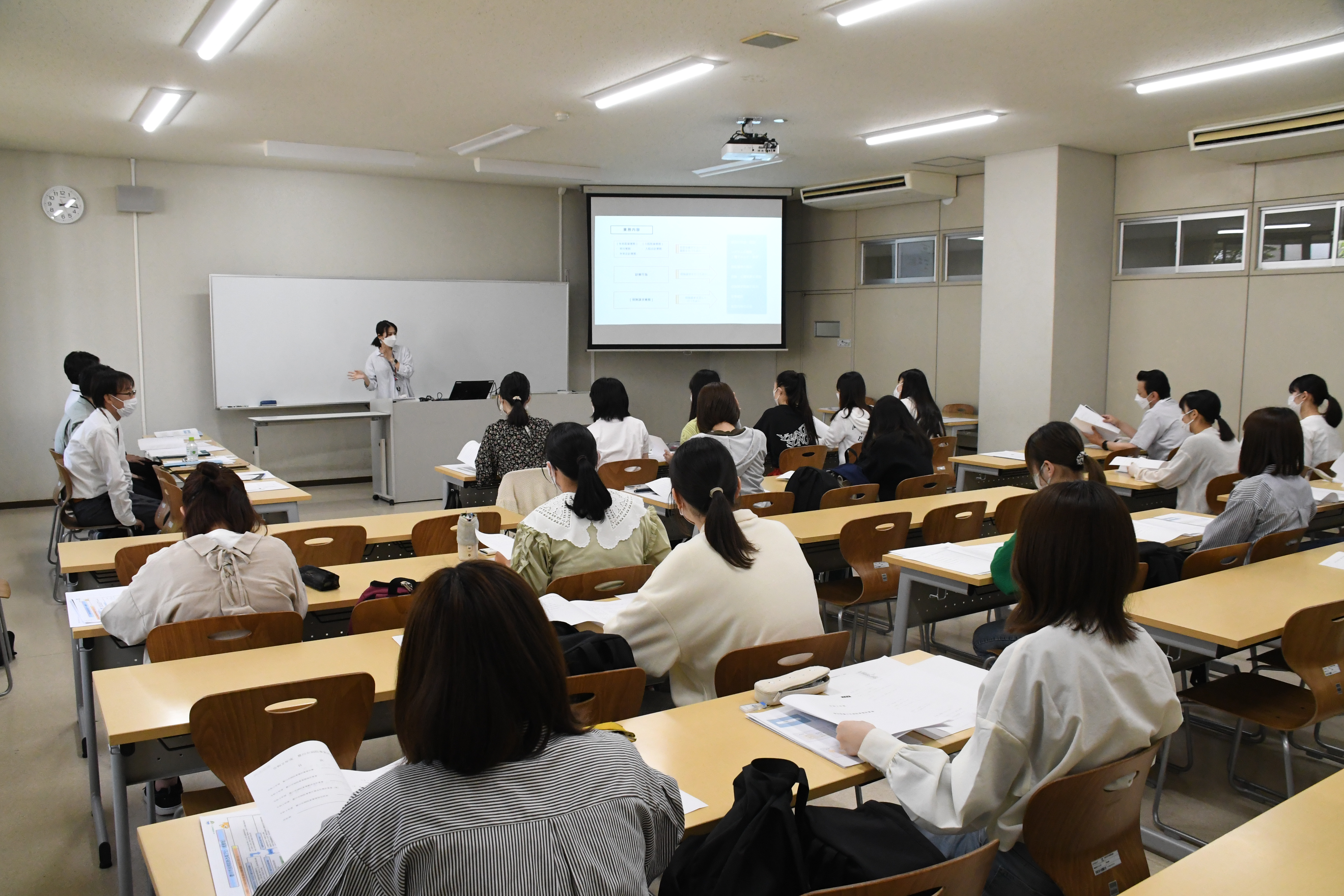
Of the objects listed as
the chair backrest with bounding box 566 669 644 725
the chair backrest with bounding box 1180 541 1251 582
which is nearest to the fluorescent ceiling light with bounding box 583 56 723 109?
the chair backrest with bounding box 1180 541 1251 582

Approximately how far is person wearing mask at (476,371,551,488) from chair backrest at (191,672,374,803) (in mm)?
2962

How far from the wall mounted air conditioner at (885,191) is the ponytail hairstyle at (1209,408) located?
14.8 feet

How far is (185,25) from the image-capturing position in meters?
4.85

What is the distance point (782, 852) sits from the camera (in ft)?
4.66

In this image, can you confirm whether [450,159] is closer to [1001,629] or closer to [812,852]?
[1001,629]

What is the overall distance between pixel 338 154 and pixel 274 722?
7.31 meters

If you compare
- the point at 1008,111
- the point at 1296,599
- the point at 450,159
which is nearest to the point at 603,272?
the point at 450,159

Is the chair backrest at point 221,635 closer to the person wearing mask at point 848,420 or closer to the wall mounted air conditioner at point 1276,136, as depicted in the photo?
the person wearing mask at point 848,420

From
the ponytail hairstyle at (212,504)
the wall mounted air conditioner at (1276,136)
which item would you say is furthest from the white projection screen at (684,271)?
the ponytail hairstyle at (212,504)

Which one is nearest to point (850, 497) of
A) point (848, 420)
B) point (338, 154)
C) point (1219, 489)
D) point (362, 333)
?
point (1219, 489)

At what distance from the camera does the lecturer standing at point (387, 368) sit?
913 centimetres

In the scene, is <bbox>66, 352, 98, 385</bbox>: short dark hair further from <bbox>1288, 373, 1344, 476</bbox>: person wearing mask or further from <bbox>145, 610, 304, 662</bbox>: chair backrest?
<bbox>1288, 373, 1344, 476</bbox>: person wearing mask

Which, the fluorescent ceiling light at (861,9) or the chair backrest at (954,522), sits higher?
the fluorescent ceiling light at (861,9)

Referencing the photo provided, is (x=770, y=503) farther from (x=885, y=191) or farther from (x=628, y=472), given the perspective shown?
(x=885, y=191)
